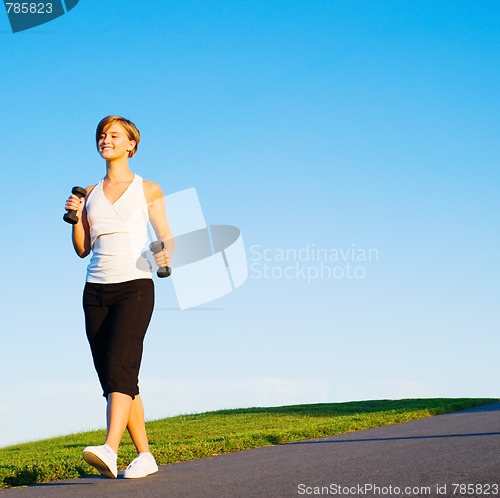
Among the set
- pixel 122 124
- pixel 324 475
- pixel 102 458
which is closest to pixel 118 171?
pixel 122 124

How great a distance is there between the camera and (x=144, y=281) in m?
5.35

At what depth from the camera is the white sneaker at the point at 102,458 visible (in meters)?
4.78

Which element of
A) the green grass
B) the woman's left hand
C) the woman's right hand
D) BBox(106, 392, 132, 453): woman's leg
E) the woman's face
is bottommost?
the green grass

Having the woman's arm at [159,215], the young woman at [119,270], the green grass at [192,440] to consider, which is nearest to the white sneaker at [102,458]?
the young woman at [119,270]

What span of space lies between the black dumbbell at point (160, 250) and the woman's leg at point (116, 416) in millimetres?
888

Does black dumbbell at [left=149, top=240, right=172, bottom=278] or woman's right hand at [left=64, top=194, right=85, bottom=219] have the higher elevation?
woman's right hand at [left=64, top=194, right=85, bottom=219]

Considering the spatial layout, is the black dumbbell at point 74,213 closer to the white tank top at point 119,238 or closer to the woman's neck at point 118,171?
the white tank top at point 119,238

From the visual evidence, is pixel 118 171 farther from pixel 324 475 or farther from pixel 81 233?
pixel 324 475

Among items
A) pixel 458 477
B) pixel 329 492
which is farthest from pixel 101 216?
pixel 458 477

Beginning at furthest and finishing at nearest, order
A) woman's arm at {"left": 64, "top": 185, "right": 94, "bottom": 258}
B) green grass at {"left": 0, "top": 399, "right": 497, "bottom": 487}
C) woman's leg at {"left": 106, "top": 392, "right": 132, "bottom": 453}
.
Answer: green grass at {"left": 0, "top": 399, "right": 497, "bottom": 487}
woman's arm at {"left": 64, "top": 185, "right": 94, "bottom": 258}
woman's leg at {"left": 106, "top": 392, "right": 132, "bottom": 453}

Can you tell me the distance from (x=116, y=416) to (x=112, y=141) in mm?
1998

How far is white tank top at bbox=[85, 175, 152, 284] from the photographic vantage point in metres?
5.32

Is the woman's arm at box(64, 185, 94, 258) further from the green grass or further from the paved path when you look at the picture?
the green grass

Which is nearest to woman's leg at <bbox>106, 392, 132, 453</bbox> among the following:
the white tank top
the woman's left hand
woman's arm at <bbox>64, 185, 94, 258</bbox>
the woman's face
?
the white tank top
